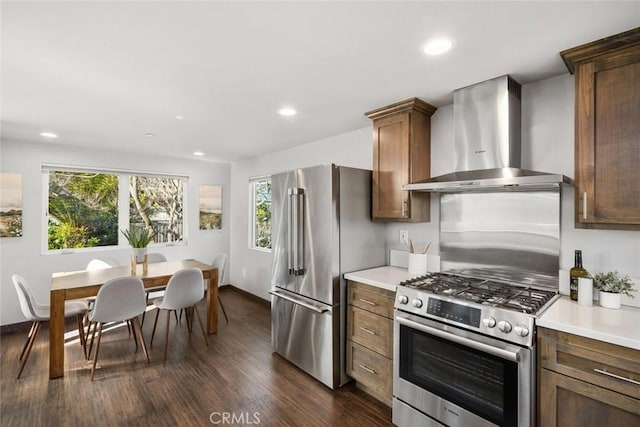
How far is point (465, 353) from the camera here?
1804 mm

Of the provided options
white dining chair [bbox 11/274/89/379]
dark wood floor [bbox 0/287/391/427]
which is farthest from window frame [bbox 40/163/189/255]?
white dining chair [bbox 11/274/89/379]

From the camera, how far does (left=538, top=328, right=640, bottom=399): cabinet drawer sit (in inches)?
52.5

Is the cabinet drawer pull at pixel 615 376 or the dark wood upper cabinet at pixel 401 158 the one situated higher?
the dark wood upper cabinet at pixel 401 158

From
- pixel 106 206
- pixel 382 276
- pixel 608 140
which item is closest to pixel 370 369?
pixel 382 276

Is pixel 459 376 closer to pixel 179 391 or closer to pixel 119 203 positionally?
pixel 179 391

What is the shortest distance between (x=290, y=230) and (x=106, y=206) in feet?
11.1

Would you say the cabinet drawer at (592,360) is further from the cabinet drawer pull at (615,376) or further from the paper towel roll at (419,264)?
the paper towel roll at (419,264)

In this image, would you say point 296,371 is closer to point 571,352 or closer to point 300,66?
point 571,352

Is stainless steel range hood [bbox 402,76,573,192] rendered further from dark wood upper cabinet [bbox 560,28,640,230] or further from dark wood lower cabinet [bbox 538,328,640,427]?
dark wood lower cabinet [bbox 538,328,640,427]

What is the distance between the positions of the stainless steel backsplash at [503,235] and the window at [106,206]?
4473 millimetres

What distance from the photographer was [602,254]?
1906mm

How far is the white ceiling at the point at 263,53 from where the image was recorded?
1.39m

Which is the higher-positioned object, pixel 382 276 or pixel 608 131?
pixel 608 131

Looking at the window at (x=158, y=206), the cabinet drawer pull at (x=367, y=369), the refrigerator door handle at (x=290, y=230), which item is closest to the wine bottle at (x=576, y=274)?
the cabinet drawer pull at (x=367, y=369)
